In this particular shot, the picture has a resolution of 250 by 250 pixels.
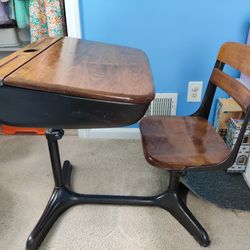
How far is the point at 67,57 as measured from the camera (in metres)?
0.96

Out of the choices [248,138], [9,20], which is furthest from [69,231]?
[9,20]

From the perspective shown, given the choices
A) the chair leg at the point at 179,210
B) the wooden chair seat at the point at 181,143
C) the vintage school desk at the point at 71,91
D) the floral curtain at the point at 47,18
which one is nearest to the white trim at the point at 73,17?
the floral curtain at the point at 47,18

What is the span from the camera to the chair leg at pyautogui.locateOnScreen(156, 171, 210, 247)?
3.54 feet

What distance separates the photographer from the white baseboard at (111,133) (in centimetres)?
185

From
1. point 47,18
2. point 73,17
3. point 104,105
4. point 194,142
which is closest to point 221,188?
point 194,142

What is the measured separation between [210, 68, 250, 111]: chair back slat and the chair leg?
396 mm

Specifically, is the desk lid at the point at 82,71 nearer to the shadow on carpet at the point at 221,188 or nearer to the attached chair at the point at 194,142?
the attached chair at the point at 194,142

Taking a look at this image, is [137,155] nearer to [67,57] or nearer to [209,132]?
[209,132]

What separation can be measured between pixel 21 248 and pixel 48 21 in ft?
4.51

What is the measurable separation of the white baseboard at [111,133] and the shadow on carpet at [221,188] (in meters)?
0.55

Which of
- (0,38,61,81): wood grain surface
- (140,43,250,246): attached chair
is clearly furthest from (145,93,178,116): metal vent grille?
(0,38,61,81): wood grain surface

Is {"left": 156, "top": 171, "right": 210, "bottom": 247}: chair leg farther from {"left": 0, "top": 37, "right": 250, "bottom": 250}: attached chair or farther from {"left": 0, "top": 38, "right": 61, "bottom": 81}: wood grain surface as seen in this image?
{"left": 0, "top": 38, "right": 61, "bottom": 81}: wood grain surface

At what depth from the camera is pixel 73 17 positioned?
5.00 ft

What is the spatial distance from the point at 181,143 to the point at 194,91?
74 centimetres
